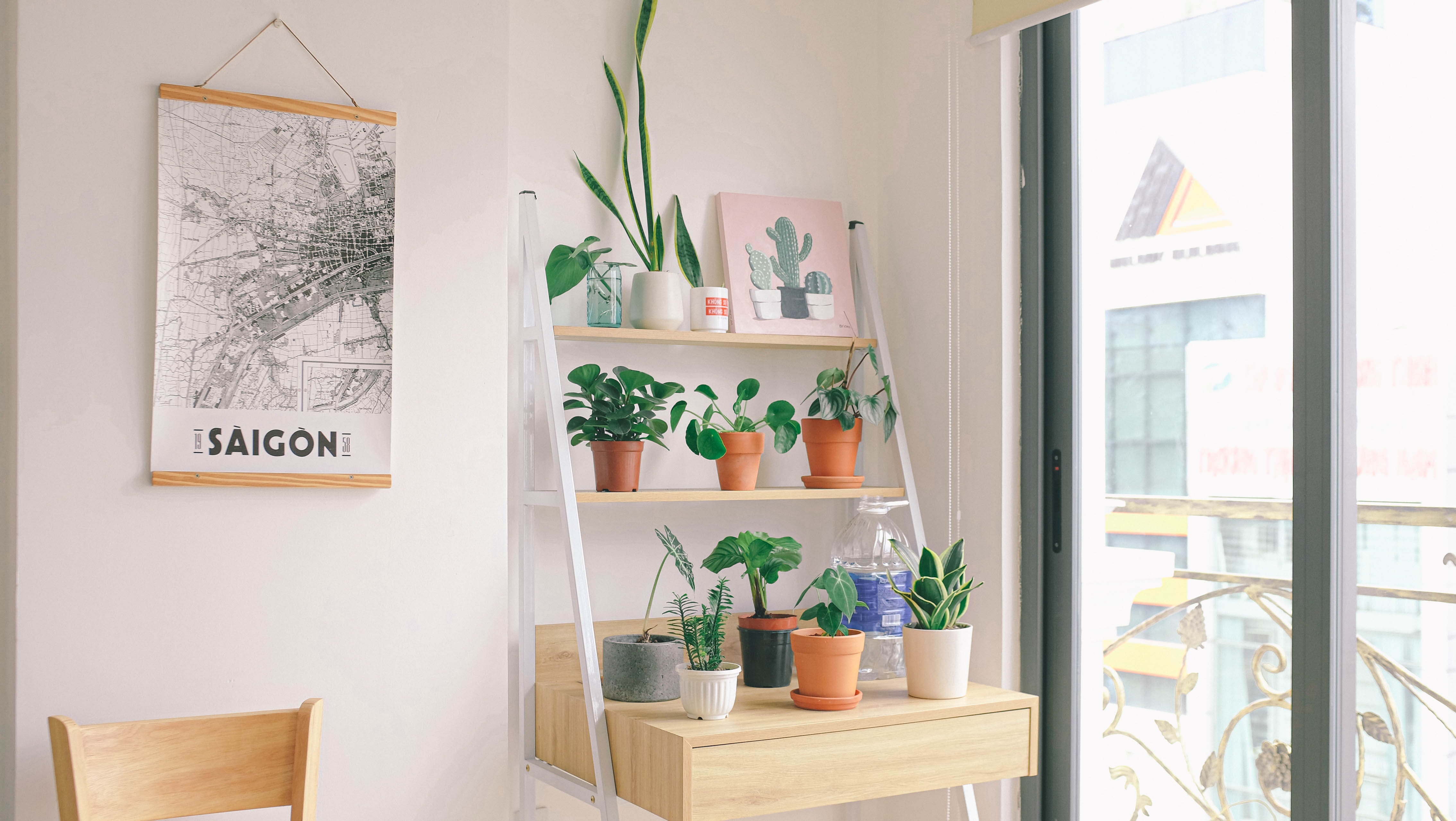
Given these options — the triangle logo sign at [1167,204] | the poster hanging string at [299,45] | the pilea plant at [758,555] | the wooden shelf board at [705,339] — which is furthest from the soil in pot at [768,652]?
the poster hanging string at [299,45]

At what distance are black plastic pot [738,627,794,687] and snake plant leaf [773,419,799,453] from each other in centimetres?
38

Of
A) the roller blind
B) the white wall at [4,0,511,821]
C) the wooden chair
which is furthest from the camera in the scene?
the roller blind

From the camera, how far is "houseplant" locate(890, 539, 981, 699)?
79.4 inches

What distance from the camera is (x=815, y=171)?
8.76 ft

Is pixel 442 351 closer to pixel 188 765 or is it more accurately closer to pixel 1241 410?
pixel 188 765

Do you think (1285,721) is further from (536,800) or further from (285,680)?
(285,680)

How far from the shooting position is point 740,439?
2270mm

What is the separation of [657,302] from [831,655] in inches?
32.5

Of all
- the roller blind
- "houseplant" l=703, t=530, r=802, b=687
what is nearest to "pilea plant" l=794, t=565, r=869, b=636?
"houseplant" l=703, t=530, r=802, b=687

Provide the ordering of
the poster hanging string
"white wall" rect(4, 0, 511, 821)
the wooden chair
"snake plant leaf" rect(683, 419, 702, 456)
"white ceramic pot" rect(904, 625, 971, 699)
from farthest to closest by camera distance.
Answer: "snake plant leaf" rect(683, 419, 702, 456) < "white ceramic pot" rect(904, 625, 971, 699) < the poster hanging string < "white wall" rect(4, 0, 511, 821) < the wooden chair

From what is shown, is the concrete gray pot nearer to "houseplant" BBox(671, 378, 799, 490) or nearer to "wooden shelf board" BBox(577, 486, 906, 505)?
"wooden shelf board" BBox(577, 486, 906, 505)

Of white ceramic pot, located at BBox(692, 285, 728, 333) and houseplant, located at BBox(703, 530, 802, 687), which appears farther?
white ceramic pot, located at BBox(692, 285, 728, 333)

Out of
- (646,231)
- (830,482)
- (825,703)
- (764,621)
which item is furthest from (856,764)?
(646,231)

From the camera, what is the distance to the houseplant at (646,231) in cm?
229
